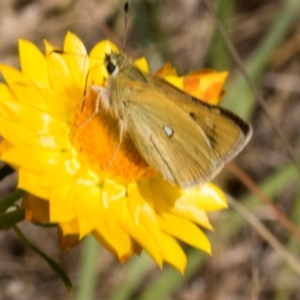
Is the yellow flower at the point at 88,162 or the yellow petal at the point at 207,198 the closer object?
the yellow flower at the point at 88,162

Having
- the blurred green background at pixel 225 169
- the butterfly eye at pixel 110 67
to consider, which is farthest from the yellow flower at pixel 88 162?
the blurred green background at pixel 225 169

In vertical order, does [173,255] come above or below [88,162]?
below

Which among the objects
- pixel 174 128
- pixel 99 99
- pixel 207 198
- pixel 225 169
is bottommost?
pixel 225 169

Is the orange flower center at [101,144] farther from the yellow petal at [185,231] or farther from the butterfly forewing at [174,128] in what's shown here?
the yellow petal at [185,231]

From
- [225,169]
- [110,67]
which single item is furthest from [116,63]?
[225,169]

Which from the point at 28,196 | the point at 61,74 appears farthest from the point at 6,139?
the point at 61,74

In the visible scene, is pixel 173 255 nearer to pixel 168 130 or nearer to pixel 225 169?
pixel 168 130
